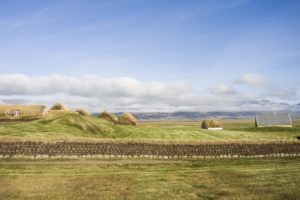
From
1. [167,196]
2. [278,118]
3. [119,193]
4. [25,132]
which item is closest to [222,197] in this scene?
[167,196]

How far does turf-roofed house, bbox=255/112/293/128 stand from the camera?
97.5 m

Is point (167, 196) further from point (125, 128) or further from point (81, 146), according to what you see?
point (125, 128)

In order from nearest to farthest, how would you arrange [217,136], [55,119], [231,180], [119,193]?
[119,193], [231,180], [55,119], [217,136]

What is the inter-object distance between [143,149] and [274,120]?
68.3m

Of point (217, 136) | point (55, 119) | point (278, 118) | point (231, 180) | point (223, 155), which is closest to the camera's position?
point (231, 180)

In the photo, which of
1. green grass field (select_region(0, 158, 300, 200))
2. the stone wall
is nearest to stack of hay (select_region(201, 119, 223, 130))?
the stone wall

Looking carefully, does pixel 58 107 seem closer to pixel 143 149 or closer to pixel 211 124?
→ pixel 211 124

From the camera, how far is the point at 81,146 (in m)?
39.0

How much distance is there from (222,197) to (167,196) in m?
2.82

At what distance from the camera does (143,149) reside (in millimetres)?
40594

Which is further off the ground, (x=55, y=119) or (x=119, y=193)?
(x=55, y=119)

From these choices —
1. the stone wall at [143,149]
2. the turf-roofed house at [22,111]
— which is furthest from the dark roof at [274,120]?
the turf-roofed house at [22,111]

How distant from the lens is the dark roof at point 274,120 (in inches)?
3856

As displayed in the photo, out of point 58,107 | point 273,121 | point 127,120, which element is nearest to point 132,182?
point 127,120
